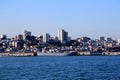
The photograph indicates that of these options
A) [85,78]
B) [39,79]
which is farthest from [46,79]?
[85,78]

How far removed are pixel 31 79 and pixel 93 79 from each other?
5466 mm

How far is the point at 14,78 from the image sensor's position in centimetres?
4603

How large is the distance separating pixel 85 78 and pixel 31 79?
16.3 ft

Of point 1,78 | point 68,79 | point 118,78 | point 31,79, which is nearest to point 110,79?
point 118,78

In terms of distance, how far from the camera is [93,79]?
4453 cm

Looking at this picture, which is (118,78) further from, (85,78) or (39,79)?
(39,79)

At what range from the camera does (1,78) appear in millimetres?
46219

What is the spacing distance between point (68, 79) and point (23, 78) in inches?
162

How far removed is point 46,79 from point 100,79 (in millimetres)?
4773

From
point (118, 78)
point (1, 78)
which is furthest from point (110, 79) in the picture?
point (1, 78)

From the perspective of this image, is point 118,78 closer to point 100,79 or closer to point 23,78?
point 100,79

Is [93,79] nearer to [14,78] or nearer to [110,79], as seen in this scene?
[110,79]

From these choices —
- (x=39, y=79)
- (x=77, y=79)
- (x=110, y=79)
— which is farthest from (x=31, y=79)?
(x=110, y=79)

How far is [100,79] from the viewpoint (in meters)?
44.7
